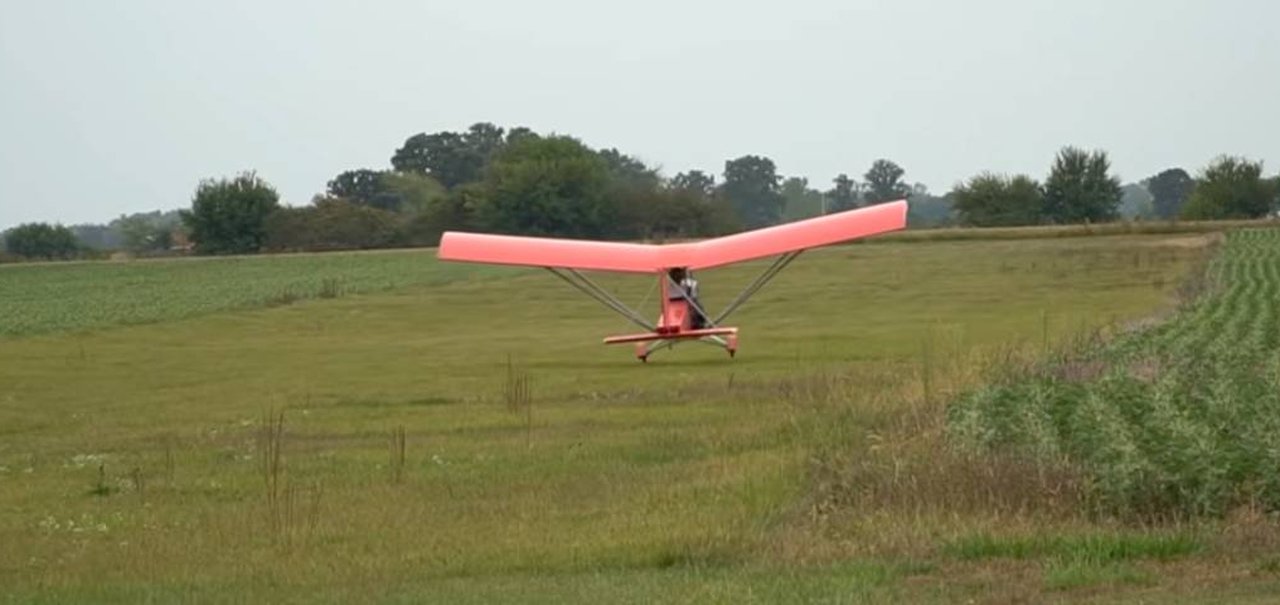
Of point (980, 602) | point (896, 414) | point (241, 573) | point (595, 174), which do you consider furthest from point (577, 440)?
point (595, 174)

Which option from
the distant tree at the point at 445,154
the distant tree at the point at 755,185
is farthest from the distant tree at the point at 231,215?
the distant tree at the point at 755,185

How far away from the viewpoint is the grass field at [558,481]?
982cm

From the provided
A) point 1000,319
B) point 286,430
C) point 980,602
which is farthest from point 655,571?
point 1000,319

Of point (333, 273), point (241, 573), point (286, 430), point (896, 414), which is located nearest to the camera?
point (241, 573)

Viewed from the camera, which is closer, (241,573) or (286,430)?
(241,573)

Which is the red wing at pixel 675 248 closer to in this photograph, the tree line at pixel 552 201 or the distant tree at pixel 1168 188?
the tree line at pixel 552 201

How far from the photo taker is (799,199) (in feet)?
501

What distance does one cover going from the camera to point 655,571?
→ 10234 millimetres

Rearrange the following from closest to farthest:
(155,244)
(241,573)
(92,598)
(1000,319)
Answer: (92,598), (241,573), (1000,319), (155,244)

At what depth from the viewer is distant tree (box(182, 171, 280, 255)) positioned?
101688 millimetres

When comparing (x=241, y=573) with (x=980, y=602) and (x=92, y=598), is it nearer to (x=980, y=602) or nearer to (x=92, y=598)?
(x=92, y=598)

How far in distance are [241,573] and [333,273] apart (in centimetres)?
5973

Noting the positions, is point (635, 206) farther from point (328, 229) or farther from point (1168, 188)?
point (1168, 188)

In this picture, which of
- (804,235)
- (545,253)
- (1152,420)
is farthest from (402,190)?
(1152,420)
